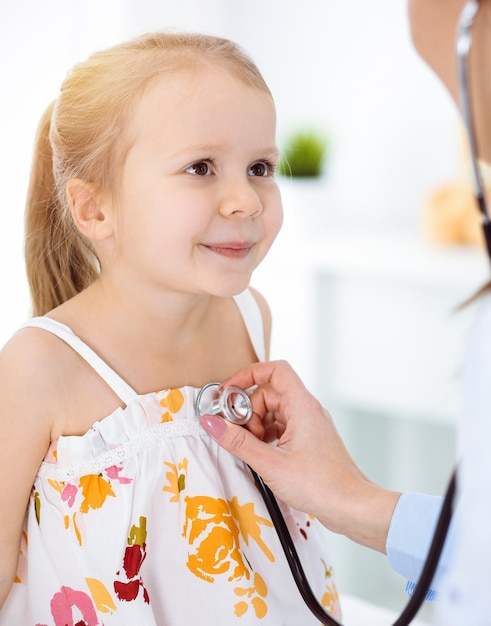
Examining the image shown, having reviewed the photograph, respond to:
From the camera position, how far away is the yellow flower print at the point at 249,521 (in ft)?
3.49

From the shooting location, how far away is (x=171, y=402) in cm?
105

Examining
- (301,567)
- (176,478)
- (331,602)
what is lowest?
(331,602)

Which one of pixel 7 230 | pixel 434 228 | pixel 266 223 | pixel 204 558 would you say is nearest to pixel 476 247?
pixel 434 228

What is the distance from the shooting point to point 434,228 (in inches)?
93.3

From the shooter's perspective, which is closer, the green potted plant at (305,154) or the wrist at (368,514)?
the wrist at (368,514)

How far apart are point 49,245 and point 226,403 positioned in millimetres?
324

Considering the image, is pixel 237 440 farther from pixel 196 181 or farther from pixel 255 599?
pixel 196 181

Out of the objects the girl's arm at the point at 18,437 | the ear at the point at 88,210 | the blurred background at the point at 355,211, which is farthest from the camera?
the blurred background at the point at 355,211

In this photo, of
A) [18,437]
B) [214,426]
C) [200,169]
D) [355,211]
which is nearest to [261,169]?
[200,169]

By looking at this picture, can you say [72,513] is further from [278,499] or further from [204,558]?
[278,499]

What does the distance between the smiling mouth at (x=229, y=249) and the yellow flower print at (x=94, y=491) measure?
0.95 ft

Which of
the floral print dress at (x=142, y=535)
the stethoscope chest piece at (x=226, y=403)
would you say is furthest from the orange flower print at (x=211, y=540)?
the stethoscope chest piece at (x=226, y=403)

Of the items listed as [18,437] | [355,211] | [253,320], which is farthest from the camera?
[355,211]

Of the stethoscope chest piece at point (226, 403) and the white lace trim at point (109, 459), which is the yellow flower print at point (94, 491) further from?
the stethoscope chest piece at point (226, 403)
